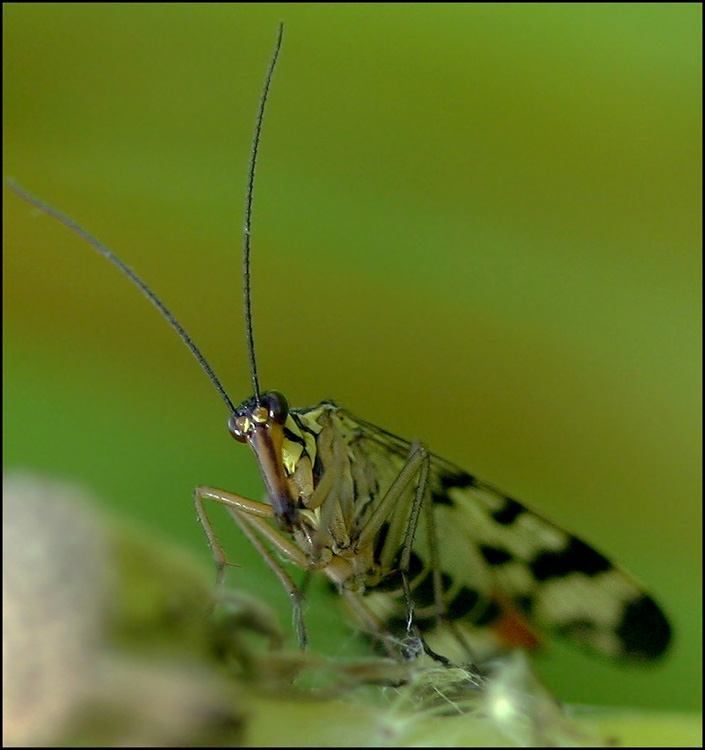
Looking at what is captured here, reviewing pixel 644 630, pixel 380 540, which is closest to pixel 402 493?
pixel 380 540

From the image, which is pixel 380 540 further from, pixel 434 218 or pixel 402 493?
pixel 434 218

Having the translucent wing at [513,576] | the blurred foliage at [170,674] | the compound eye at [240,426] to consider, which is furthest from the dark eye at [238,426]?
the blurred foliage at [170,674]

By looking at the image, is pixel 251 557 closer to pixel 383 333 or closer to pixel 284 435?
pixel 284 435

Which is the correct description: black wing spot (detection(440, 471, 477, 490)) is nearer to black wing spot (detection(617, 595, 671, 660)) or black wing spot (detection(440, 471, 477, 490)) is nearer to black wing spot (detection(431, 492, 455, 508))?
black wing spot (detection(431, 492, 455, 508))

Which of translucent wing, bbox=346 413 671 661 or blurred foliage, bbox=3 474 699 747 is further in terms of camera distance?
translucent wing, bbox=346 413 671 661

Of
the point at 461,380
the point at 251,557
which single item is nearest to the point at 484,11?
the point at 461,380

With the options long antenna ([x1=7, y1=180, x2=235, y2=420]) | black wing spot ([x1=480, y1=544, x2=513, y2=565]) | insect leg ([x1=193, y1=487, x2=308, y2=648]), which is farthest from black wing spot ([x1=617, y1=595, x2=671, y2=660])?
long antenna ([x1=7, y1=180, x2=235, y2=420])
